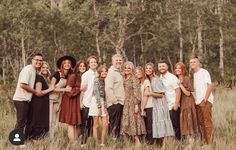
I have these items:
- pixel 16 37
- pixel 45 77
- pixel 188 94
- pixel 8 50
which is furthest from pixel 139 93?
pixel 8 50

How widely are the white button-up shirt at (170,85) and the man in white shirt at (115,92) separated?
2.33 ft

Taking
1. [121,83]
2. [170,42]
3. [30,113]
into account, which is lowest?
[30,113]

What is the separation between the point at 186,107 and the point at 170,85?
17.6 inches

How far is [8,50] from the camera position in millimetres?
34906

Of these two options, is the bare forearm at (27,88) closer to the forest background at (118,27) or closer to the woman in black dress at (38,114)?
the woman in black dress at (38,114)

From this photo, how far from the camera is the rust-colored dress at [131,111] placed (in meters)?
7.48

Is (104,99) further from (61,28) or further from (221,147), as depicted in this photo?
(61,28)

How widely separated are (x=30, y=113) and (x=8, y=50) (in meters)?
28.7

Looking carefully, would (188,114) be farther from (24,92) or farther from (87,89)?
(24,92)

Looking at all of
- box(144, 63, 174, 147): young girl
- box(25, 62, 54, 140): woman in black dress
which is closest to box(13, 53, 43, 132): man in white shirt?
box(25, 62, 54, 140): woman in black dress

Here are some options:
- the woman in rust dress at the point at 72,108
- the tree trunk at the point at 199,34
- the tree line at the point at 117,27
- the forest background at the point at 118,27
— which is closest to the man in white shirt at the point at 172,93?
the woman in rust dress at the point at 72,108

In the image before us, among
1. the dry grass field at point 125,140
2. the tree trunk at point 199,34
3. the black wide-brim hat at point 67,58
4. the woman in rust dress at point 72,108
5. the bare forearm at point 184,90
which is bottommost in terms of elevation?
the dry grass field at point 125,140

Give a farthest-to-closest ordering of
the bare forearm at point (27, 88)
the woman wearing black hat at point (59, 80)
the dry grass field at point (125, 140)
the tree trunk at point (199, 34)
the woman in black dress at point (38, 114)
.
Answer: the tree trunk at point (199, 34), the woman wearing black hat at point (59, 80), the woman in black dress at point (38, 114), the bare forearm at point (27, 88), the dry grass field at point (125, 140)

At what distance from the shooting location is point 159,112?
7.39m
